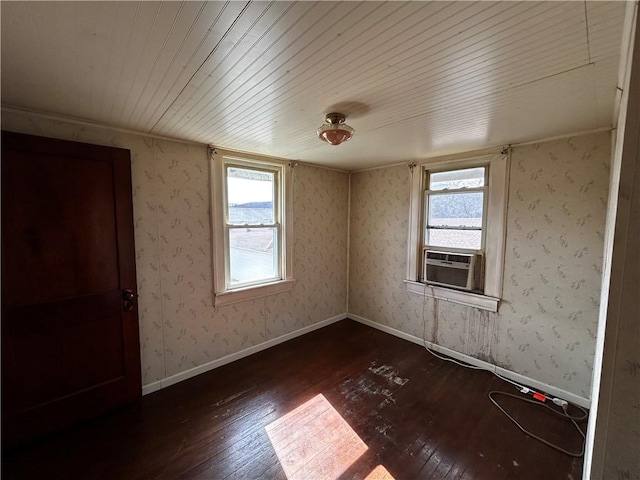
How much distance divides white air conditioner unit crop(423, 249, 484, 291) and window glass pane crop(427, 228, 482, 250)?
0.11 meters

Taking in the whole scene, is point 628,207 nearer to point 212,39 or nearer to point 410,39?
point 410,39

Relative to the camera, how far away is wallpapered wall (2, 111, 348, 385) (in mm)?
2246

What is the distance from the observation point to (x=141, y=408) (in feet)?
7.16

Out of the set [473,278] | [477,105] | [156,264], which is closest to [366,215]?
[473,278]

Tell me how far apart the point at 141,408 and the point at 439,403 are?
8.12ft

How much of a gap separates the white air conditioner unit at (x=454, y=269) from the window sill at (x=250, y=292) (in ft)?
5.48

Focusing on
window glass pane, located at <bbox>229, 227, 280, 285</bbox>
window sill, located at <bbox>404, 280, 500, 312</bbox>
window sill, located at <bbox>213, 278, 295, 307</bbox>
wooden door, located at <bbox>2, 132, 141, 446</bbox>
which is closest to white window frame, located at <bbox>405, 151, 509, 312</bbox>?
window sill, located at <bbox>404, 280, 500, 312</bbox>

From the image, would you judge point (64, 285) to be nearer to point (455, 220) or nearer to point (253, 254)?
point (253, 254)

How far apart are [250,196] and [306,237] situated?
0.91 meters

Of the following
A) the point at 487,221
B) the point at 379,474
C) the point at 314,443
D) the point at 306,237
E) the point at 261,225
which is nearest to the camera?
the point at 379,474

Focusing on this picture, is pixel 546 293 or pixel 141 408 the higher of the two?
pixel 546 293

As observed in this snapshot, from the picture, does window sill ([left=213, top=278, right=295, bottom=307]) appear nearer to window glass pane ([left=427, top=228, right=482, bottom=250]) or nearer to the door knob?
the door knob

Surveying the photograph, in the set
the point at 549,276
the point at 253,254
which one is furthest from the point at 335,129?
the point at 549,276

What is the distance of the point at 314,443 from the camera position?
72.9 inches
